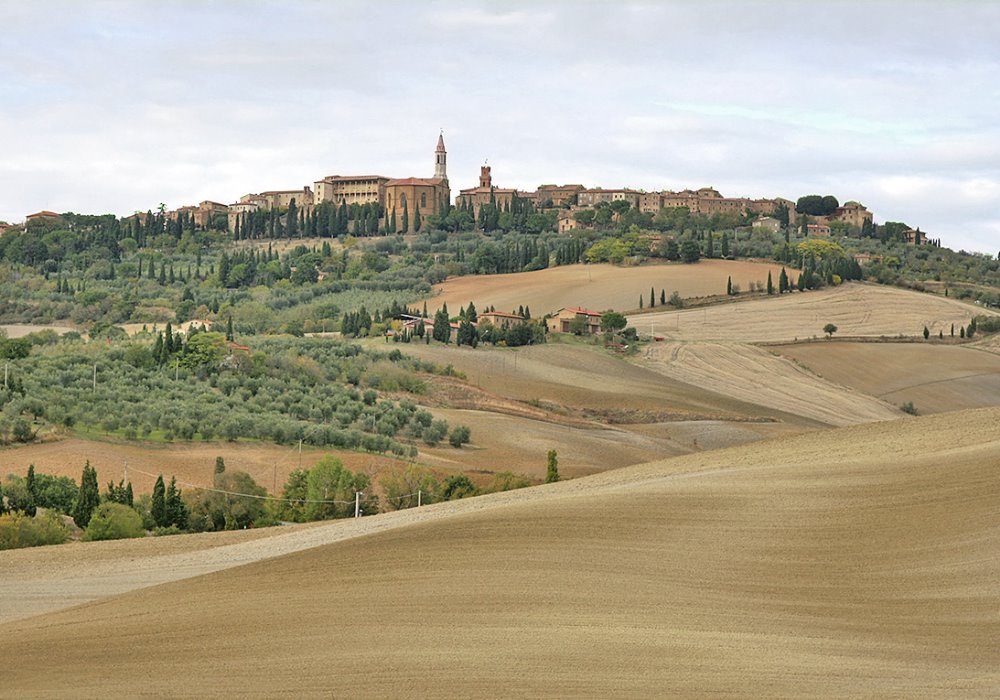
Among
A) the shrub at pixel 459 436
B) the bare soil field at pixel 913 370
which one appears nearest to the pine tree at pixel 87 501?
the shrub at pixel 459 436

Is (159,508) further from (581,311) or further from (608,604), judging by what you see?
(581,311)

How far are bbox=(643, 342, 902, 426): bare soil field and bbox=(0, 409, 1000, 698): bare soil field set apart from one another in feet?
176

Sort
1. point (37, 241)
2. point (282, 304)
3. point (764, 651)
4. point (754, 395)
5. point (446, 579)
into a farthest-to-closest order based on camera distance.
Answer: point (37, 241)
point (282, 304)
point (754, 395)
point (446, 579)
point (764, 651)

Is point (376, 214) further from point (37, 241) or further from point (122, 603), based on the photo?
point (122, 603)

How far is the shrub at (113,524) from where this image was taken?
1981 inches

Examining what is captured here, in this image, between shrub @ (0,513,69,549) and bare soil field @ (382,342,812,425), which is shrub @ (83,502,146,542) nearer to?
shrub @ (0,513,69,549)

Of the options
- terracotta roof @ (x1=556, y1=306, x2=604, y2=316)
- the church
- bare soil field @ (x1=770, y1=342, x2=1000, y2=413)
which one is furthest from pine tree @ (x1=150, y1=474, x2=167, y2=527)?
the church

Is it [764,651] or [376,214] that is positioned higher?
[376,214]

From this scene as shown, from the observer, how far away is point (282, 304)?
5728 inches

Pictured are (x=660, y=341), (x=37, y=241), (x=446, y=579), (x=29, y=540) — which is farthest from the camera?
(x=37, y=241)

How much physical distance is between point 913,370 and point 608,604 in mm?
81275

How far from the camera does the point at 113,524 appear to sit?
51.2 metres

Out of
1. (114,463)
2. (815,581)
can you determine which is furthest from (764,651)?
(114,463)

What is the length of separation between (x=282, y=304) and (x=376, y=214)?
1812 inches
